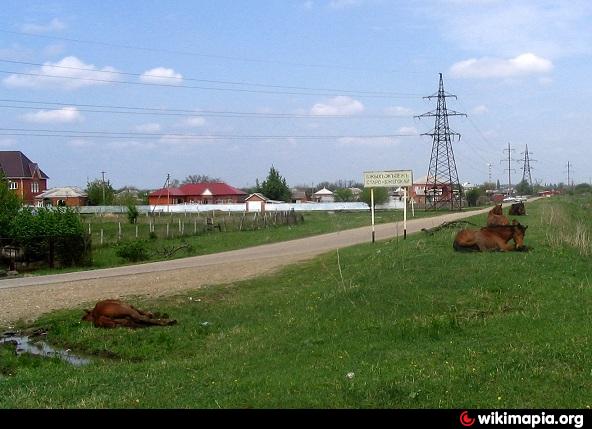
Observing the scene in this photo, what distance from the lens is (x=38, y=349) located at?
41.3 feet

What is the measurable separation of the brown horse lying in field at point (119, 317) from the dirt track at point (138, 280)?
2.58m

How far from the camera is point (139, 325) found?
1356 cm

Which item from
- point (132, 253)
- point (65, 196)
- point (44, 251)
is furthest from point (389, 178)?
point (65, 196)

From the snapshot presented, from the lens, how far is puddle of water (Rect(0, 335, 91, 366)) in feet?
37.6

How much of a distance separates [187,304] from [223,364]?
24.5 ft

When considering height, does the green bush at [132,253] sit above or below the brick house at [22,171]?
below

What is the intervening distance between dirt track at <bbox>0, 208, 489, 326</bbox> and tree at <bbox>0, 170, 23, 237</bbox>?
979cm

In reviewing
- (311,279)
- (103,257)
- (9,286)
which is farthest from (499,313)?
(103,257)

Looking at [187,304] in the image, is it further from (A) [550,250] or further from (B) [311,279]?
(A) [550,250]

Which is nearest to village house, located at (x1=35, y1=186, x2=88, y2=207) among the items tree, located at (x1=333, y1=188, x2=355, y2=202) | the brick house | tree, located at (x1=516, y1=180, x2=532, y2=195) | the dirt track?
the brick house

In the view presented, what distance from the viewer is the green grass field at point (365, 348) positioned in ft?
22.3

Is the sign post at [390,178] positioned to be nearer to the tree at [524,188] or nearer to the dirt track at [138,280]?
the dirt track at [138,280]
